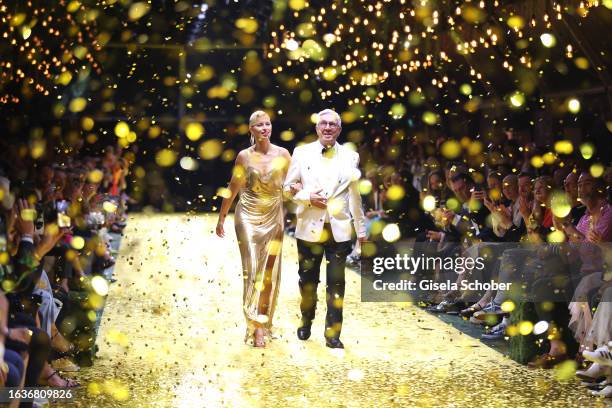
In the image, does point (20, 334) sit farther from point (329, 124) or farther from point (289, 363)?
point (329, 124)

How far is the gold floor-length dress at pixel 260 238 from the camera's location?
7590mm

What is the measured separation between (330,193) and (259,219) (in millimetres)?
661

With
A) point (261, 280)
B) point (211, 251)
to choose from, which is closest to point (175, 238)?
point (211, 251)

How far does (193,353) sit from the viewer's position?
7.14 metres

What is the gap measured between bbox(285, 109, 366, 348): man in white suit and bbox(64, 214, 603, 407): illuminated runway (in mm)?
481

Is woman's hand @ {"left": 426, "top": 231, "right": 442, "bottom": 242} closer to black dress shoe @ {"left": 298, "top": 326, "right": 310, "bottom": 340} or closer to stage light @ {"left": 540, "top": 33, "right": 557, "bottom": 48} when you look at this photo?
black dress shoe @ {"left": 298, "top": 326, "right": 310, "bottom": 340}

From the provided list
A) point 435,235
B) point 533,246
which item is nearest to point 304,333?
point 533,246

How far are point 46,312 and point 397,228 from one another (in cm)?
649

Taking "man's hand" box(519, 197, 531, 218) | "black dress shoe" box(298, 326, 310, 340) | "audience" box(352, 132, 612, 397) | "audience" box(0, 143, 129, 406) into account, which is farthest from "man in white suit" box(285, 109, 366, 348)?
"audience" box(0, 143, 129, 406)

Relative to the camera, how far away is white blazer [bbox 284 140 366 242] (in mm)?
7391

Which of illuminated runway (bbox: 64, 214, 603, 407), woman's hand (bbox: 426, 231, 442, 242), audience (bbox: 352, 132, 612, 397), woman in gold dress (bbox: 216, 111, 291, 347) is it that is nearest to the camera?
illuminated runway (bbox: 64, 214, 603, 407)

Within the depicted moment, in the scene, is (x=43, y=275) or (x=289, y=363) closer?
(x=43, y=275)

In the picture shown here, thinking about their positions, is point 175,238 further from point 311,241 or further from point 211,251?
point 311,241

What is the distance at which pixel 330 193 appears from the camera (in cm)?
741
